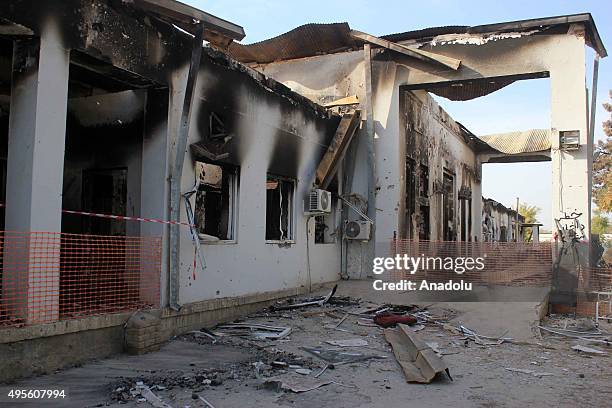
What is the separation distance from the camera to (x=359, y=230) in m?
12.6

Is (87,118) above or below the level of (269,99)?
below

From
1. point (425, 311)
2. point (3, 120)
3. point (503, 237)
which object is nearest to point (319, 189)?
point (425, 311)

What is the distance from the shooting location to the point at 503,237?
3859 centimetres

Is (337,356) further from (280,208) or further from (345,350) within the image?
(280,208)

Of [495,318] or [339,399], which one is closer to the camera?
[339,399]

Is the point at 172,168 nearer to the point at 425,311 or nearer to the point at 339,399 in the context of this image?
the point at 339,399

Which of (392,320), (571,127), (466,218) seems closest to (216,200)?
(392,320)

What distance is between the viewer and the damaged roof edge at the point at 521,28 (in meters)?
12.0

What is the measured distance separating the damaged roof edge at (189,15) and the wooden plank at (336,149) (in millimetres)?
4884

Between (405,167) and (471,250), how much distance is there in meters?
2.77

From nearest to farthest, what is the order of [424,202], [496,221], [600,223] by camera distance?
[424,202] → [496,221] → [600,223]

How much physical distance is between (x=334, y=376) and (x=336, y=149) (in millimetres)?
6926

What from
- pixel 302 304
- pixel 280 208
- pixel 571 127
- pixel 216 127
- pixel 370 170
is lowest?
pixel 302 304

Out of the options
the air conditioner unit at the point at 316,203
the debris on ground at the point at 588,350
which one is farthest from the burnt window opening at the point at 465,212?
the debris on ground at the point at 588,350
